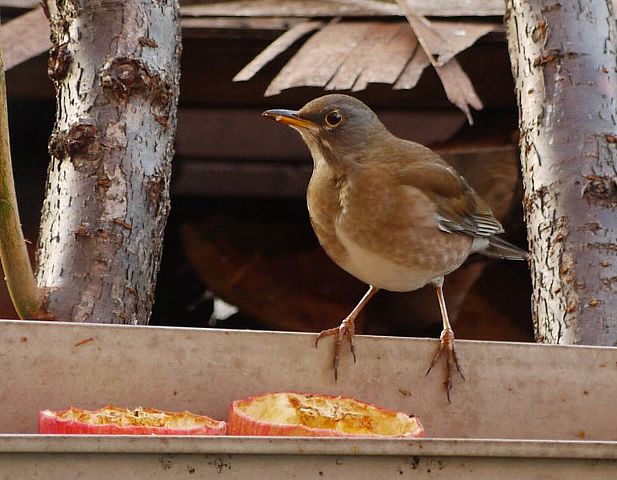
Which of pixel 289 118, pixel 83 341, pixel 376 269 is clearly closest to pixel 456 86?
pixel 289 118

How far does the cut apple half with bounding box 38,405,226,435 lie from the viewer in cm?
208

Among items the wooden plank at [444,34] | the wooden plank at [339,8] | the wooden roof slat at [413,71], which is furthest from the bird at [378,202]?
the wooden plank at [339,8]

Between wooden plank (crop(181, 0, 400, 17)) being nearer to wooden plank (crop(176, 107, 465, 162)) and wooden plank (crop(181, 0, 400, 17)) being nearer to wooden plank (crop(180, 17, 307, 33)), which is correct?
wooden plank (crop(180, 17, 307, 33))

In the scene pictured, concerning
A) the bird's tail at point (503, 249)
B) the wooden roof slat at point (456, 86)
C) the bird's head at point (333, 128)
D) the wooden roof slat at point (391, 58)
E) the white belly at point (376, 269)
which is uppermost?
the wooden roof slat at point (391, 58)

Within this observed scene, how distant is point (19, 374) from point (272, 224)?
356 centimetres

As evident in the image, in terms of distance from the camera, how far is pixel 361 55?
4.11 m

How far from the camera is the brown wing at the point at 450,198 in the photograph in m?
3.15

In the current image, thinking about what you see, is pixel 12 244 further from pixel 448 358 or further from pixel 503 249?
pixel 503 249

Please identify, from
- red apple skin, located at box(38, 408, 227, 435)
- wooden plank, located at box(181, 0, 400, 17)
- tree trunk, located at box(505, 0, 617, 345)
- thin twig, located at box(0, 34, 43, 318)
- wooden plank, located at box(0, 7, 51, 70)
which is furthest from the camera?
wooden plank, located at box(181, 0, 400, 17)

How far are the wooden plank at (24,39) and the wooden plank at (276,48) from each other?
966mm

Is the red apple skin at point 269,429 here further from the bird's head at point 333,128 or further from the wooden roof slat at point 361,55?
the wooden roof slat at point 361,55

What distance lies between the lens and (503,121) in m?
4.84

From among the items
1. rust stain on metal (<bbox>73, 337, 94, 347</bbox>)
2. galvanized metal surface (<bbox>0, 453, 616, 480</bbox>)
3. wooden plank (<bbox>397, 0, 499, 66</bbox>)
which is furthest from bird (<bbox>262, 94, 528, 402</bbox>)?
galvanized metal surface (<bbox>0, 453, 616, 480</bbox>)

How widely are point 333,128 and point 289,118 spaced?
0.54 ft
